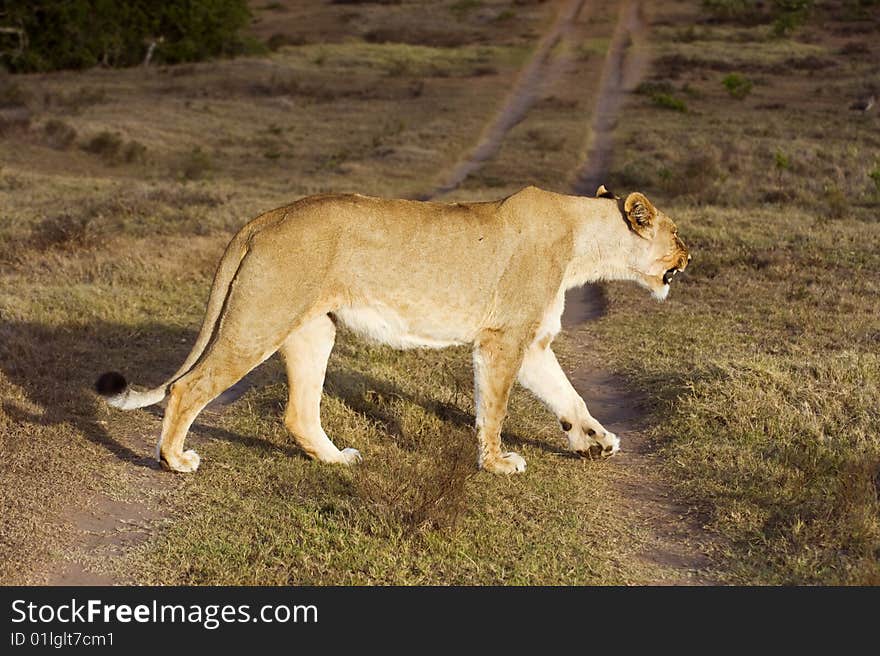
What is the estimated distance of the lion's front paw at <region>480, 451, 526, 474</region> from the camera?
685 cm

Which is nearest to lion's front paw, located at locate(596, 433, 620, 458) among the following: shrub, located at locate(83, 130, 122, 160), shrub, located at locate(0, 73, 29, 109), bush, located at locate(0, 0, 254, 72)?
shrub, located at locate(83, 130, 122, 160)

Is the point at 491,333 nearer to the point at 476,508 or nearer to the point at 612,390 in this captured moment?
the point at 476,508

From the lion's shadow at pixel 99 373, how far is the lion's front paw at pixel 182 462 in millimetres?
474

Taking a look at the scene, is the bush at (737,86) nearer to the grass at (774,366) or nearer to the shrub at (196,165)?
the grass at (774,366)

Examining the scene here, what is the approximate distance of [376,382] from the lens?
8.68 metres

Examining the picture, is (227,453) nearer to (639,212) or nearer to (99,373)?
(99,373)

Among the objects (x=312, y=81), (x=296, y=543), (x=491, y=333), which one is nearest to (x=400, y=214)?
(x=491, y=333)

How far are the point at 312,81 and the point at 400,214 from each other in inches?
1337

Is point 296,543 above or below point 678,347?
above

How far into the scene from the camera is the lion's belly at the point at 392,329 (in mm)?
6414

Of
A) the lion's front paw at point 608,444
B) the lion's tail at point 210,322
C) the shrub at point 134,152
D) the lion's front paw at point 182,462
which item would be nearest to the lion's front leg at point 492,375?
the lion's front paw at point 608,444

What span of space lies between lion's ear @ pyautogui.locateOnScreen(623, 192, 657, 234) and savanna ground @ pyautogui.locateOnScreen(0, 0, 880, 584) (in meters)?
1.63

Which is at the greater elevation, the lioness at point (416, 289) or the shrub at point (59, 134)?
the lioness at point (416, 289)

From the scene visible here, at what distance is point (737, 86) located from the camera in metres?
34.7
